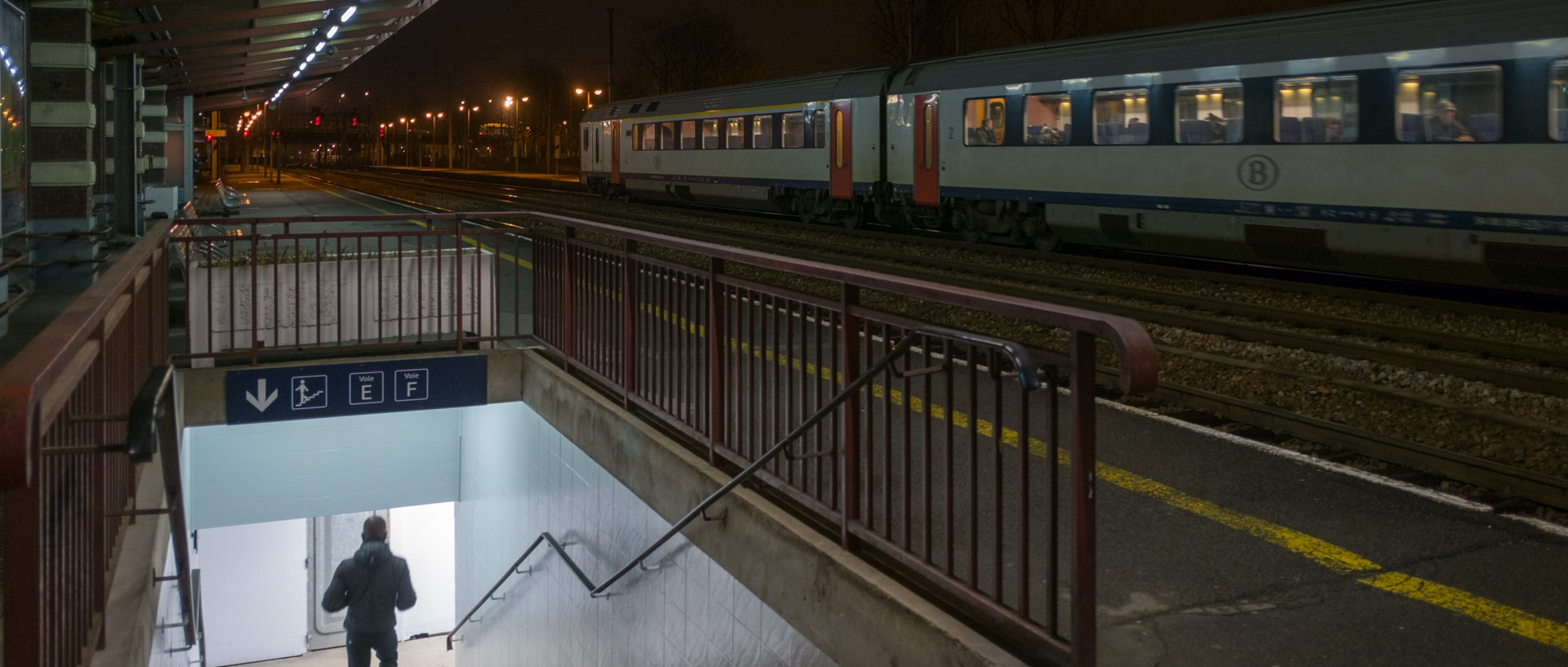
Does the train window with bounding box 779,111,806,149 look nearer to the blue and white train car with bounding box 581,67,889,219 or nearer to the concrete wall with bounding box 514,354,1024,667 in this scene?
the blue and white train car with bounding box 581,67,889,219

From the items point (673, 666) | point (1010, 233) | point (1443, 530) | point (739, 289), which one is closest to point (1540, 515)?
point (1443, 530)

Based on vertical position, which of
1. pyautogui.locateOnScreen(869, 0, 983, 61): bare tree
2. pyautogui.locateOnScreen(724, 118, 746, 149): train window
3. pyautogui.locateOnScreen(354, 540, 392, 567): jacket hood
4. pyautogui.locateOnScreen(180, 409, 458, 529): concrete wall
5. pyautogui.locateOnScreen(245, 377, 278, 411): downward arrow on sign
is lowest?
pyautogui.locateOnScreen(354, 540, 392, 567): jacket hood

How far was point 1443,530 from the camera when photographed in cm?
467

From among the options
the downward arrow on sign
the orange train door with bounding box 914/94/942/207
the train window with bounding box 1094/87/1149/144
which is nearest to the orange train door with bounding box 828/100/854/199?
the orange train door with bounding box 914/94/942/207

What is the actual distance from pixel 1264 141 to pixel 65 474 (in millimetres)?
12079

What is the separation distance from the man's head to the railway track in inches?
254

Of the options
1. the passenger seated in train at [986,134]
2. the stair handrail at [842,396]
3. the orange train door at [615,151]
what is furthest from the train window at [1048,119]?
the orange train door at [615,151]

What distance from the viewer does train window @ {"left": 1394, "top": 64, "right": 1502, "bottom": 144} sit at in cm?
1061

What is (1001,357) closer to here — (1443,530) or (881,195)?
(1443,530)

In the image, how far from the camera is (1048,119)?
52.3 ft

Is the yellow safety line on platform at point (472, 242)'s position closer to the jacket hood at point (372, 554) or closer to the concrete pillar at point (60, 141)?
the jacket hood at point (372, 554)

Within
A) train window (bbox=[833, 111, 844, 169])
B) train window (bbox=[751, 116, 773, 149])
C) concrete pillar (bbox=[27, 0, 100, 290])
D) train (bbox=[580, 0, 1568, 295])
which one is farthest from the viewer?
train window (bbox=[751, 116, 773, 149])

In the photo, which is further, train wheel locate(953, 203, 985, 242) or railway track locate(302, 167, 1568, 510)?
train wheel locate(953, 203, 985, 242)

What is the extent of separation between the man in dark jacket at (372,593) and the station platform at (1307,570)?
24.6ft
